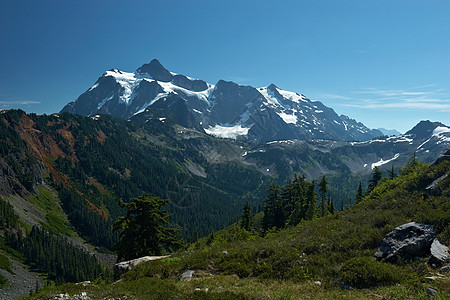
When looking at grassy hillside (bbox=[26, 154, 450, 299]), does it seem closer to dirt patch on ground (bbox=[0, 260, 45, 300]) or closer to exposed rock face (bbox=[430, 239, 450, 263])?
exposed rock face (bbox=[430, 239, 450, 263])

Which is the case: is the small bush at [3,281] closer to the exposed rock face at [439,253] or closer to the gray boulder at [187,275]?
the gray boulder at [187,275]

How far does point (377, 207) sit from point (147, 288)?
2415 cm

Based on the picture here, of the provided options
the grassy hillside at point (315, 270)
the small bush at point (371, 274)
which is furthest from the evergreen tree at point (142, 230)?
the small bush at point (371, 274)

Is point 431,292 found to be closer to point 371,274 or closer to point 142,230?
point 371,274

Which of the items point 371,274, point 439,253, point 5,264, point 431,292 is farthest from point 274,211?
point 5,264

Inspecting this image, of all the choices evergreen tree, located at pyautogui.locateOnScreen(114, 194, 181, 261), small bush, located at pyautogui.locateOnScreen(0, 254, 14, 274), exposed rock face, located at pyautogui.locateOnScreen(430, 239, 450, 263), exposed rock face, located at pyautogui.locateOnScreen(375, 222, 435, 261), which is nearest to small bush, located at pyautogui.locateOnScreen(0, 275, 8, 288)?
small bush, located at pyautogui.locateOnScreen(0, 254, 14, 274)

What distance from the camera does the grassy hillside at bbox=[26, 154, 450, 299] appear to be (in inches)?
497

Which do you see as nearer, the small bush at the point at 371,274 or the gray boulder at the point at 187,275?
the small bush at the point at 371,274

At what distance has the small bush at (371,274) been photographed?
12.9 metres

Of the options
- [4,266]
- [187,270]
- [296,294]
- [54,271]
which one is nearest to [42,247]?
[54,271]

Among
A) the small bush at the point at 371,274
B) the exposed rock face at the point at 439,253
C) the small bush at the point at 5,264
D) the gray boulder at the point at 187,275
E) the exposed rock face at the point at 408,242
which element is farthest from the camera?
the small bush at the point at 5,264

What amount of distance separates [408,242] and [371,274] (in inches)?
171

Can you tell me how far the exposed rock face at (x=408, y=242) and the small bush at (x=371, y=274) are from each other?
1.83 m

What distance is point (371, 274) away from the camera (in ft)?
43.6
